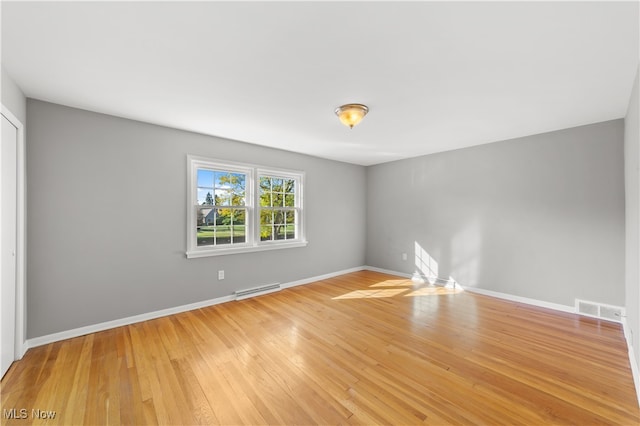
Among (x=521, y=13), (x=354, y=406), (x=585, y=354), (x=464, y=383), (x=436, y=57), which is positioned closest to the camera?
(x=521, y=13)

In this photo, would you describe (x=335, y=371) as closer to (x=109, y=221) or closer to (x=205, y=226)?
(x=205, y=226)

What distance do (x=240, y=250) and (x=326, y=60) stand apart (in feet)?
9.92

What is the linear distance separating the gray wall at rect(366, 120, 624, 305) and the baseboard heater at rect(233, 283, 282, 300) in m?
2.71

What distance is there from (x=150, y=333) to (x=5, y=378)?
39.9 inches

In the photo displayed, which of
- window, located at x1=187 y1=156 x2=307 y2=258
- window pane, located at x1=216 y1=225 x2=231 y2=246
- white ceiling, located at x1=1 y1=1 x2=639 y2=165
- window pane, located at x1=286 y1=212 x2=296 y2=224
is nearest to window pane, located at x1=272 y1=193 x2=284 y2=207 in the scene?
window, located at x1=187 y1=156 x2=307 y2=258

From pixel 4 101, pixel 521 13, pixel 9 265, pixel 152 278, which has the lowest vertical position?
pixel 152 278

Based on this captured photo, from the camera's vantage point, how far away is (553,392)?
1.92m

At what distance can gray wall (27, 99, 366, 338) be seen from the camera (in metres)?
2.62

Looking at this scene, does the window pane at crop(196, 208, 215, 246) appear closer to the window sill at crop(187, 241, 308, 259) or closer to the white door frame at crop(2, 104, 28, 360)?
the window sill at crop(187, 241, 308, 259)

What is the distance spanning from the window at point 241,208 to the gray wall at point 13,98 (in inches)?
60.9

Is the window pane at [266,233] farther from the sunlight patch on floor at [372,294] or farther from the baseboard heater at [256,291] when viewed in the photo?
the sunlight patch on floor at [372,294]

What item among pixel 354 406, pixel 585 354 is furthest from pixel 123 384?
pixel 585 354

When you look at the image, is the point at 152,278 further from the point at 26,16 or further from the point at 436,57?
the point at 436,57

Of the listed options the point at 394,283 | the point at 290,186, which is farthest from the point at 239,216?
the point at 394,283
